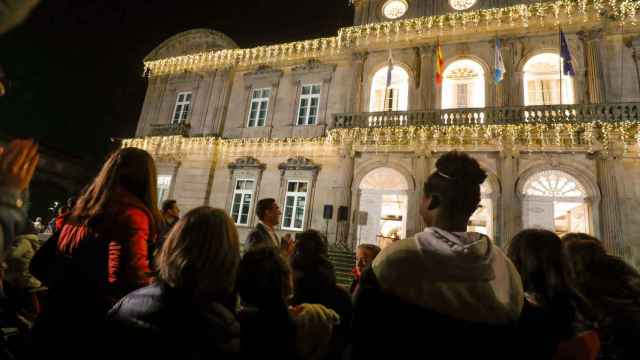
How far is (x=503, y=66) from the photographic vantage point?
12938 mm

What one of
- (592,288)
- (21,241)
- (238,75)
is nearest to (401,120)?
(238,75)

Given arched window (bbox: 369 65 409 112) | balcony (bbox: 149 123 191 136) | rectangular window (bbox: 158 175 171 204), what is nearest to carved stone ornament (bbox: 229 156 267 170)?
balcony (bbox: 149 123 191 136)

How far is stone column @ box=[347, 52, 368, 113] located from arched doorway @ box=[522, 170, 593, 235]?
7.86 meters

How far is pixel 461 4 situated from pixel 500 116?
→ 6338 millimetres

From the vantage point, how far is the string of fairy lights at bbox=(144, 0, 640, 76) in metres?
12.6

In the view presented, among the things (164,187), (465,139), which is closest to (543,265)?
(465,139)

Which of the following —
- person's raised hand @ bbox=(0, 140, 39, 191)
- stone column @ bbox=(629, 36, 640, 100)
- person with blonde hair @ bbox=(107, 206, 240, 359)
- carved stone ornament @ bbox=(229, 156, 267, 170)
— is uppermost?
stone column @ bbox=(629, 36, 640, 100)

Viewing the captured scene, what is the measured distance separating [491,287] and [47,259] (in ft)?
8.69

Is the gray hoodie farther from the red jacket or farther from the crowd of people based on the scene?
the red jacket

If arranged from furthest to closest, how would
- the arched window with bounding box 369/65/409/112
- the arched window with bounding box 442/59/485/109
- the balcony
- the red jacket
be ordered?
the balcony → the arched window with bounding box 369/65/409/112 → the arched window with bounding box 442/59/485/109 → the red jacket

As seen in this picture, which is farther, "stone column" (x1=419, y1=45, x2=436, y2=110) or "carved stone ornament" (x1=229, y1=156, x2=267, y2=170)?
"carved stone ornament" (x1=229, y1=156, x2=267, y2=170)

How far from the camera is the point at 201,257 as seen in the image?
161cm

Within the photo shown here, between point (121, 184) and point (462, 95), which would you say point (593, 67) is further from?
point (121, 184)

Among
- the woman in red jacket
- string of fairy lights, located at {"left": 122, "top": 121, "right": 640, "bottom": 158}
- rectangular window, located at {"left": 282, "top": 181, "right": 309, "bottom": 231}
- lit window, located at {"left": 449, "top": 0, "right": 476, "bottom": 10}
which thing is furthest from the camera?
rectangular window, located at {"left": 282, "top": 181, "right": 309, "bottom": 231}
